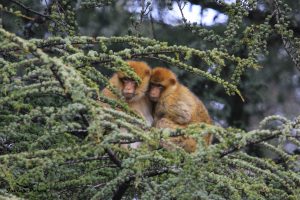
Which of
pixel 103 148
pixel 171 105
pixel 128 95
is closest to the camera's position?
pixel 103 148

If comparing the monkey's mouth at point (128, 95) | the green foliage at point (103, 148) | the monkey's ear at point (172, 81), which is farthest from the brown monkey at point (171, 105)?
the green foliage at point (103, 148)

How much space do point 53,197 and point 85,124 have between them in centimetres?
68

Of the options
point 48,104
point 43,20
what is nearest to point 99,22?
point 43,20

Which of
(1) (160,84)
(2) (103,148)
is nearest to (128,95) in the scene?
(1) (160,84)

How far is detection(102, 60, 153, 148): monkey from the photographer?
273 inches

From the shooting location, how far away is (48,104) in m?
5.36

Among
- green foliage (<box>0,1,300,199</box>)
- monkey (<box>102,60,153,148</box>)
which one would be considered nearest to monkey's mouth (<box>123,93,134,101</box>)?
monkey (<box>102,60,153,148</box>)

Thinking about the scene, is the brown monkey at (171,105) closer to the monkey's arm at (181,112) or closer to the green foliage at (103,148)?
the monkey's arm at (181,112)

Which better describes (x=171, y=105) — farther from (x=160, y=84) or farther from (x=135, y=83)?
(x=135, y=83)

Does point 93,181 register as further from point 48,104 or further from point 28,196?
point 48,104

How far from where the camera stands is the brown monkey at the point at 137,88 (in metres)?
6.93

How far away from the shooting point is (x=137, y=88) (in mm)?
7105

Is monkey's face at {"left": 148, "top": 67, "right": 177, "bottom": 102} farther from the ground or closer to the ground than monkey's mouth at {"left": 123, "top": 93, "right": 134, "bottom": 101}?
farther from the ground

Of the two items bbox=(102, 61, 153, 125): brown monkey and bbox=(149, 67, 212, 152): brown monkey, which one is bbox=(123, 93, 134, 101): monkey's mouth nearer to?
bbox=(102, 61, 153, 125): brown monkey
